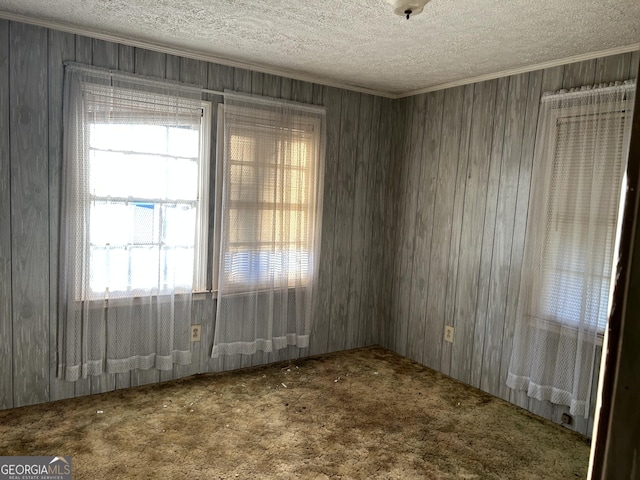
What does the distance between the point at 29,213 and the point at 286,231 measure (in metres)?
1.72

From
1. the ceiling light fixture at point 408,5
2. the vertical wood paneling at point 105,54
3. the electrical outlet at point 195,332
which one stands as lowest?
the electrical outlet at point 195,332

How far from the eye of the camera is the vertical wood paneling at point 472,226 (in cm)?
351

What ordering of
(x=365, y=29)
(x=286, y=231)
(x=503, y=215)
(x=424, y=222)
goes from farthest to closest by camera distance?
(x=424, y=222) < (x=286, y=231) < (x=503, y=215) < (x=365, y=29)

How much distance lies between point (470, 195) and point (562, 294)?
3.38 feet

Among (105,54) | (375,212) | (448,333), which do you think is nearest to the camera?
(105,54)

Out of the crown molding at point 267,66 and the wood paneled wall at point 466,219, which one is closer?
the crown molding at point 267,66

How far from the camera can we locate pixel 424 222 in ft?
13.2

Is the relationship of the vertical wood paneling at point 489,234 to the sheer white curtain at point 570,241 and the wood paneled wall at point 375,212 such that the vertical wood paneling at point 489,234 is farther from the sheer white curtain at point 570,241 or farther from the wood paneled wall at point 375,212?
the sheer white curtain at point 570,241

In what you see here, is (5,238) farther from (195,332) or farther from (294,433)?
(294,433)

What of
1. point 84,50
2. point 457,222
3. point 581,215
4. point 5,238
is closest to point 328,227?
point 457,222

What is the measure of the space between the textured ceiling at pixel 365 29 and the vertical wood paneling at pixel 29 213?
24 centimetres

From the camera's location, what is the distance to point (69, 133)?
2.85 meters

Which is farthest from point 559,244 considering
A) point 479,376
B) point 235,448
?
point 235,448

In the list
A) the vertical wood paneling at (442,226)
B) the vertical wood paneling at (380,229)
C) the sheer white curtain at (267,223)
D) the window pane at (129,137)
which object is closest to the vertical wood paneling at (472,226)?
the vertical wood paneling at (442,226)
